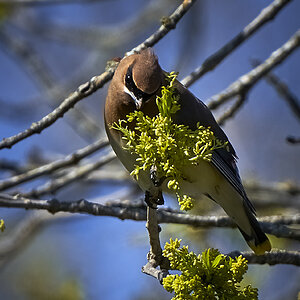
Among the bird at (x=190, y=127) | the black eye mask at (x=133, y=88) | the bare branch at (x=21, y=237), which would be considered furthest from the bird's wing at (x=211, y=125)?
the bare branch at (x=21, y=237)

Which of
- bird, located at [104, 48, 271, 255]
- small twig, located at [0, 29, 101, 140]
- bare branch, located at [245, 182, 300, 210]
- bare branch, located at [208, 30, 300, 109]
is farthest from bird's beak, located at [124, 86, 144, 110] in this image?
small twig, located at [0, 29, 101, 140]

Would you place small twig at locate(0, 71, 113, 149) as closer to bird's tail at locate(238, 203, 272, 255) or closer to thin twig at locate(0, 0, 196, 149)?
thin twig at locate(0, 0, 196, 149)

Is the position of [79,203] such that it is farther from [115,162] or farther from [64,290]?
[115,162]

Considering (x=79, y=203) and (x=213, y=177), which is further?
(x=213, y=177)

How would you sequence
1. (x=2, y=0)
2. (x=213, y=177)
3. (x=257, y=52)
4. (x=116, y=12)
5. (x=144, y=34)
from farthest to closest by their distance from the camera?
1. (x=116, y=12)
2. (x=257, y=52)
3. (x=144, y=34)
4. (x=2, y=0)
5. (x=213, y=177)

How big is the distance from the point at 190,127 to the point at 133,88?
1.41 feet

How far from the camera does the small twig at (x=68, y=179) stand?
477cm

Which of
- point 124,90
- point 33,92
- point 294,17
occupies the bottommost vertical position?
point 124,90

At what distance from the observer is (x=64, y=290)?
6.18 metres

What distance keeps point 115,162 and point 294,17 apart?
463 cm

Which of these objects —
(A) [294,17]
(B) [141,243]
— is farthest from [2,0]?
(A) [294,17]

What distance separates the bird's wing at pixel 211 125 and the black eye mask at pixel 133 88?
10.3 inches

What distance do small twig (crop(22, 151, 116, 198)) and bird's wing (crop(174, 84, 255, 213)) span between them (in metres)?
0.93

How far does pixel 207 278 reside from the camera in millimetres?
2646
